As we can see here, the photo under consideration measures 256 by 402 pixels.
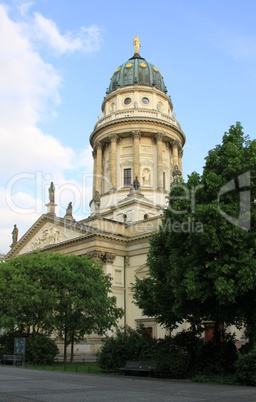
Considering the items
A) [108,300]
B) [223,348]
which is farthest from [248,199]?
[108,300]

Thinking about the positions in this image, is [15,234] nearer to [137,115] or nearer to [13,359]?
[137,115]

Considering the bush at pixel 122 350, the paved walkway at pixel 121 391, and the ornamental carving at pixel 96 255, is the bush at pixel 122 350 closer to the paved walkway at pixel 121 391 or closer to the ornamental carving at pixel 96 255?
the paved walkway at pixel 121 391

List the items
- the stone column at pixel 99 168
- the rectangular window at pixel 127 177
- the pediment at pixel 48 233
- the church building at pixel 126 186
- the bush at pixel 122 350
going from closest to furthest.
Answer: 1. the bush at pixel 122 350
2. the church building at pixel 126 186
3. the pediment at pixel 48 233
4. the rectangular window at pixel 127 177
5. the stone column at pixel 99 168

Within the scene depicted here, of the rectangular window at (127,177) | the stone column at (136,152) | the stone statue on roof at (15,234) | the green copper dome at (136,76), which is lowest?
the stone statue on roof at (15,234)

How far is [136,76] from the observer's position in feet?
219

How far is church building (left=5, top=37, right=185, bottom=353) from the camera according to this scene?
164 feet

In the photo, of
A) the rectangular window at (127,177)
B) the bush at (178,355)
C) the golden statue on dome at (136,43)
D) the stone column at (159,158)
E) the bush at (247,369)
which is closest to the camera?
the bush at (247,369)

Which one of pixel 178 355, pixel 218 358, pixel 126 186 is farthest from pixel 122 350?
pixel 126 186

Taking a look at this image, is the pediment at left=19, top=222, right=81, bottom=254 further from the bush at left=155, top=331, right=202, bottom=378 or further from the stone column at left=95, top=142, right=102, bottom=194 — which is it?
the bush at left=155, top=331, right=202, bottom=378

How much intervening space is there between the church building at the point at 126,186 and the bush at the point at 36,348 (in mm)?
10806

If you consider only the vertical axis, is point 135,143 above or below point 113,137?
below

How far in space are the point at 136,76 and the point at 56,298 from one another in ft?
133

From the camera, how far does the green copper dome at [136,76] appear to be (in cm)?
6694

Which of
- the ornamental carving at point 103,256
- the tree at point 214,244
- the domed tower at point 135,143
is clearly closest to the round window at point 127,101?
the domed tower at point 135,143
